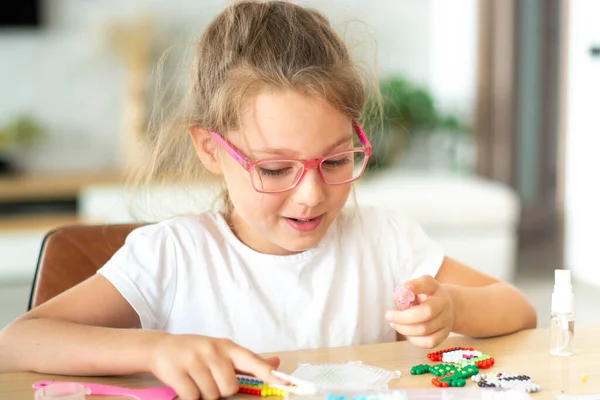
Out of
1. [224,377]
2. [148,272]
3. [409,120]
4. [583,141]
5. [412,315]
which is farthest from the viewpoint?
[409,120]

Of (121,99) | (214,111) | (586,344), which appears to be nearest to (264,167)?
(214,111)

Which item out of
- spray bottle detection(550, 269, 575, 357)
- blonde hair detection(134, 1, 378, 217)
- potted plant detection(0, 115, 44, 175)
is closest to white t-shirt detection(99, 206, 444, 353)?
blonde hair detection(134, 1, 378, 217)

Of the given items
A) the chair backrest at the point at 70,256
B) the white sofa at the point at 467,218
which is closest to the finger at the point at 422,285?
the chair backrest at the point at 70,256

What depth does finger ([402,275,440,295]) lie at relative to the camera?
1.05 m

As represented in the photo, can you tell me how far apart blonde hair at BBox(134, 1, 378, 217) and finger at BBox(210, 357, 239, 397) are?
1.31ft

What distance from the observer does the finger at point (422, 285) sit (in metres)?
1.05

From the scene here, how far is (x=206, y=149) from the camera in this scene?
51.4 inches

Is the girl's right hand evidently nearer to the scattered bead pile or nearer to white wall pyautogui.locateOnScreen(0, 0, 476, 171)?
the scattered bead pile

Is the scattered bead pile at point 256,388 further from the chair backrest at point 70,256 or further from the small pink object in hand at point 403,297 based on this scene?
the chair backrest at point 70,256

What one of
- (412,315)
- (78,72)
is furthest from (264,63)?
(78,72)

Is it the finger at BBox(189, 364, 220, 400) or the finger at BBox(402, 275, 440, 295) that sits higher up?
the finger at BBox(402, 275, 440, 295)

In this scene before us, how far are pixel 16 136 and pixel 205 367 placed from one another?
4.29 m

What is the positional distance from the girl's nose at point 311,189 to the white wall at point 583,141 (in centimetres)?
332

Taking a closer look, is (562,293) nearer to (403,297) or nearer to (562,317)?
(562,317)
